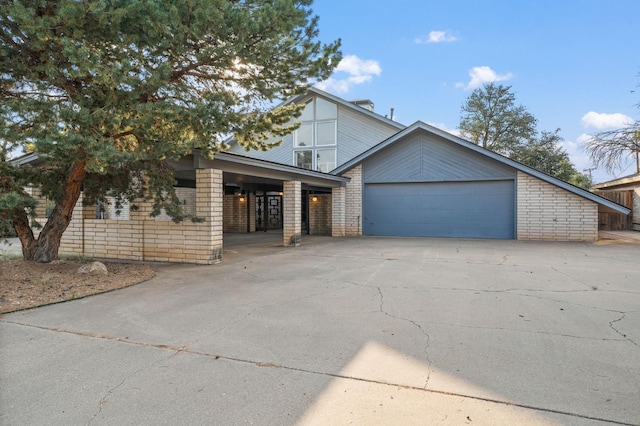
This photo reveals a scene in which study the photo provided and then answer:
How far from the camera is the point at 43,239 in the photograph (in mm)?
7457

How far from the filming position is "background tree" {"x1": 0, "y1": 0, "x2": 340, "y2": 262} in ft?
16.7

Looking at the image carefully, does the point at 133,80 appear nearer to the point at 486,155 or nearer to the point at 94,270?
the point at 94,270

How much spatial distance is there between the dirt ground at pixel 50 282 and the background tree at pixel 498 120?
1216 inches

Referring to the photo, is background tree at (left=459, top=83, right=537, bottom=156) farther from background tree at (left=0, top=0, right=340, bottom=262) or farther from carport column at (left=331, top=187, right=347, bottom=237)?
background tree at (left=0, top=0, right=340, bottom=262)

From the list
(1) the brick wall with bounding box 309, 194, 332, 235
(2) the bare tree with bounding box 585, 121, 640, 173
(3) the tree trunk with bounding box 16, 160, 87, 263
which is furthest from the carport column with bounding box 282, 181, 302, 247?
(2) the bare tree with bounding box 585, 121, 640, 173

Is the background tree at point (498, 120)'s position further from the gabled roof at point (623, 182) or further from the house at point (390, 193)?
the house at point (390, 193)

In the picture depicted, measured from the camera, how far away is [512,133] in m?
30.5

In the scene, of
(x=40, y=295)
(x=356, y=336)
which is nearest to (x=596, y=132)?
(x=356, y=336)

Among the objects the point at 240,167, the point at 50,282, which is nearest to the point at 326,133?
the point at 240,167

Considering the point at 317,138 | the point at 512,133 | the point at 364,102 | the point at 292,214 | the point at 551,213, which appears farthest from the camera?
the point at 512,133

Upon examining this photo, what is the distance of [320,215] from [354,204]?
6.44 feet

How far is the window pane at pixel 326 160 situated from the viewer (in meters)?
19.3

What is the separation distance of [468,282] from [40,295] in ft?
22.8

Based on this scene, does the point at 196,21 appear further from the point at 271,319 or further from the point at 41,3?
the point at 271,319
